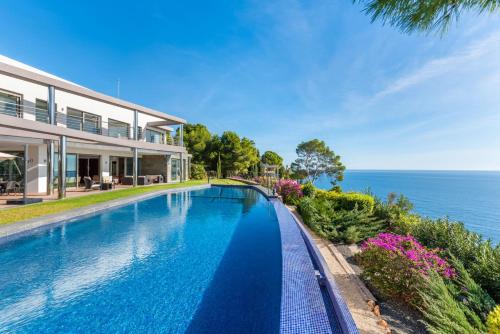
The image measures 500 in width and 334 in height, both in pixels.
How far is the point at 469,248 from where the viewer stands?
4555 millimetres

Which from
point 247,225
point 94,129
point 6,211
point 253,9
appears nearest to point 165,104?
point 94,129

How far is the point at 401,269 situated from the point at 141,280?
4.90 meters

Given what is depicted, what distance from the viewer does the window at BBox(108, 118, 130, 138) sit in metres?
18.2

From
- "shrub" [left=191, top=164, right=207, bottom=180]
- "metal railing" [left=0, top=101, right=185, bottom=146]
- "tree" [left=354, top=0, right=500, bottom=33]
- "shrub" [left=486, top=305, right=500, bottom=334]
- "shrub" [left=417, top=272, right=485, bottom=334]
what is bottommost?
"shrub" [left=417, top=272, right=485, bottom=334]

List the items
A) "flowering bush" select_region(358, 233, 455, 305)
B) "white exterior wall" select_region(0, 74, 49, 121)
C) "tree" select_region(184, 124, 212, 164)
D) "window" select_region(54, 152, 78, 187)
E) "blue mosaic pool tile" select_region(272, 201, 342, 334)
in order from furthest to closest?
"tree" select_region(184, 124, 212, 164)
"window" select_region(54, 152, 78, 187)
"white exterior wall" select_region(0, 74, 49, 121)
"flowering bush" select_region(358, 233, 455, 305)
"blue mosaic pool tile" select_region(272, 201, 342, 334)

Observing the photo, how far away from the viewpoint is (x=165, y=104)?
30828mm

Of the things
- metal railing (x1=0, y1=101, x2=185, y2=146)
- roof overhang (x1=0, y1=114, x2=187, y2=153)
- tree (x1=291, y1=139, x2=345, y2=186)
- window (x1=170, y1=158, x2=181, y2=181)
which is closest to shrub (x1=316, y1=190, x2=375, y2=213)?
roof overhang (x1=0, y1=114, x2=187, y2=153)

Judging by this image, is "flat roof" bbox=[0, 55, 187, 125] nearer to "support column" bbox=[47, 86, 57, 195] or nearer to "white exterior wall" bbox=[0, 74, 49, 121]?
"support column" bbox=[47, 86, 57, 195]

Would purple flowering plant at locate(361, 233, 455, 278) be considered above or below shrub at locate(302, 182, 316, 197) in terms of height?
below

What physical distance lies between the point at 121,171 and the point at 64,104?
8.76 m

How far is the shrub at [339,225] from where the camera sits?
21.5 feet

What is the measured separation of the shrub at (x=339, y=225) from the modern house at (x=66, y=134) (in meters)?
13.0

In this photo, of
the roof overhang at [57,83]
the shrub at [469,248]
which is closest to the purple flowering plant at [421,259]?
the shrub at [469,248]

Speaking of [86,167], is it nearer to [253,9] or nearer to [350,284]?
[253,9]
